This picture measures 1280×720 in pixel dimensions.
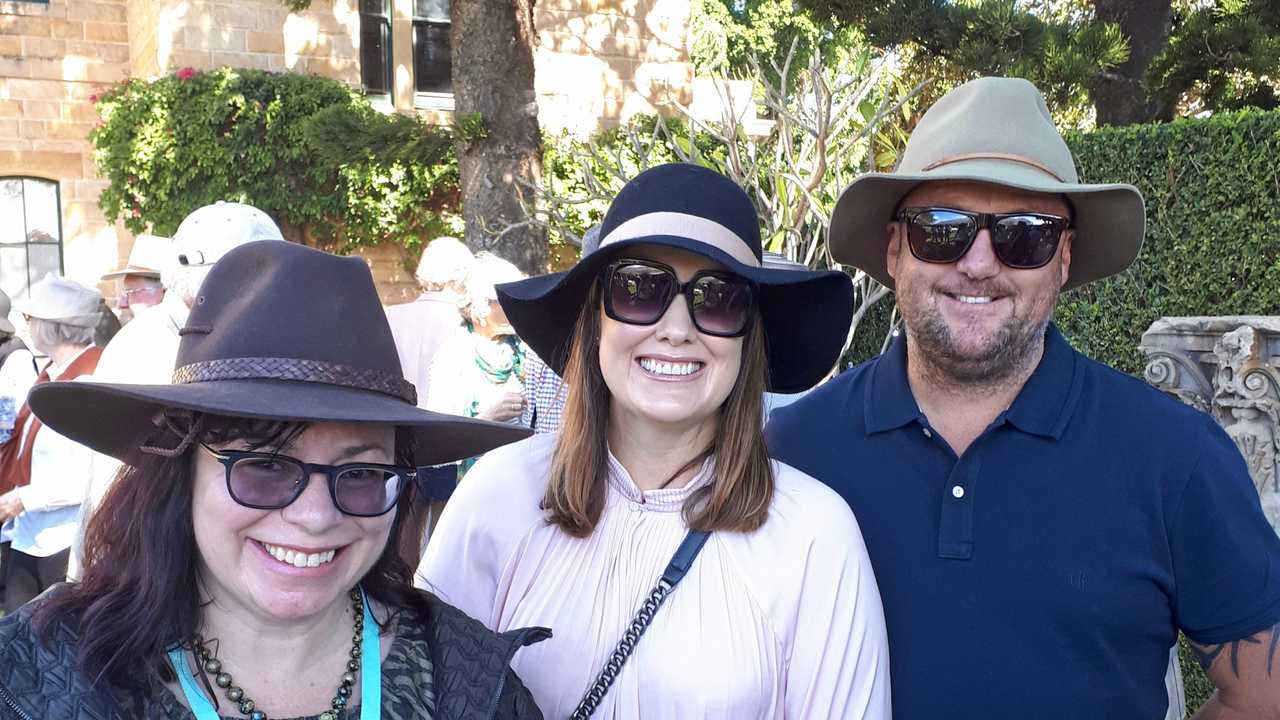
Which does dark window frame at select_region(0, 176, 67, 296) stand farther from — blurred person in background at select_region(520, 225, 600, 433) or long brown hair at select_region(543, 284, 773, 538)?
long brown hair at select_region(543, 284, 773, 538)

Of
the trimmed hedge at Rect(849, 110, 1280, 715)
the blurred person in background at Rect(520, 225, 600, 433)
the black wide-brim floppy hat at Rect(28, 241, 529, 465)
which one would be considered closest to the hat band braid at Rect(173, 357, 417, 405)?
the black wide-brim floppy hat at Rect(28, 241, 529, 465)

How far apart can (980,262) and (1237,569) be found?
2.61 feet

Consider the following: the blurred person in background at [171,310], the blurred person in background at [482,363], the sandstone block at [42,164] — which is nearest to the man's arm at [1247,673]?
the blurred person in background at [171,310]

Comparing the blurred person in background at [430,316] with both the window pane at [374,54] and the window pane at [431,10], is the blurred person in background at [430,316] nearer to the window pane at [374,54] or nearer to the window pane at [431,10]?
the window pane at [374,54]

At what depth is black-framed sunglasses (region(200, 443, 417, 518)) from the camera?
5.33ft

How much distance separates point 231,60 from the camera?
39.7 feet

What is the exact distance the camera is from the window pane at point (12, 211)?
1444cm

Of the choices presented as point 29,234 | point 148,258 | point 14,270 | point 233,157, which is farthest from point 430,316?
point 14,270

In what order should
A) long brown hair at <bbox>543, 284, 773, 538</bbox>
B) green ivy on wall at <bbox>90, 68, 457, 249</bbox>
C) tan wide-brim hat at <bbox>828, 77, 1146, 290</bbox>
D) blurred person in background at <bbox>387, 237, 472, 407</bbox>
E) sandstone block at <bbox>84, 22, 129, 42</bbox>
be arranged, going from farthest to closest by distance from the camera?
sandstone block at <bbox>84, 22, 129, 42</bbox>, green ivy on wall at <bbox>90, 68, 457, 249</bbox>, blurred person in background at <bbox>387, 237, 472, 407</bbox>, tan wide-brim hat at <bbox>828, 77, 1146, 290</bbox>, long brown hair at <bbox>543, 284, 773, 538</bbox>

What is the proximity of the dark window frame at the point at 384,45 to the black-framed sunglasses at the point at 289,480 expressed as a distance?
39.8 ft

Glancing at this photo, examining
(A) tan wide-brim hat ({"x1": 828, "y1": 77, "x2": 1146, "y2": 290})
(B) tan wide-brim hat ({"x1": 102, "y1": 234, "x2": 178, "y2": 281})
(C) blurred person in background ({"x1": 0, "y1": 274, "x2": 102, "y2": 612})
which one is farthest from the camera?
(B) tan wide-brim hat ({"x1": 102, "y1": 234, "x2": 178, "y2": 281})

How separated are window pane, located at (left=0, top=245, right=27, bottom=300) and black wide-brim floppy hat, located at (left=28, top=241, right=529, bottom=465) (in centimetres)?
1496

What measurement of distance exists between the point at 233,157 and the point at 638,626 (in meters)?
11.0

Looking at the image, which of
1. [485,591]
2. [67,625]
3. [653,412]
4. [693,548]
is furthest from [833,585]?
[67,625]
